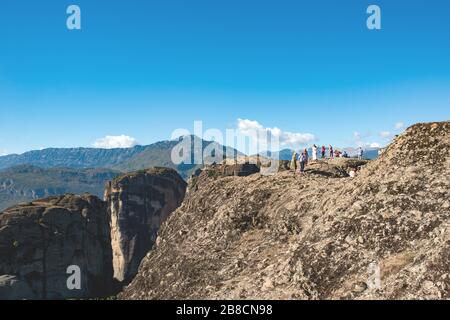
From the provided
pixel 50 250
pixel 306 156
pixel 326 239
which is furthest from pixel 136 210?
pixel 326 239

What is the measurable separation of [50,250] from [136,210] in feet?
186

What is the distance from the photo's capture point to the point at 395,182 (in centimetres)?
2708

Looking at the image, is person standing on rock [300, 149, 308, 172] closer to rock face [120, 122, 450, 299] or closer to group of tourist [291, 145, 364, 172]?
group of tourist [291, 145, 364, 172]

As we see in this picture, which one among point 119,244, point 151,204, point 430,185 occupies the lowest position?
point 119,244

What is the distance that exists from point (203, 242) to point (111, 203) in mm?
162261

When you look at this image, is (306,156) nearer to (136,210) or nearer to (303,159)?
(303,159)

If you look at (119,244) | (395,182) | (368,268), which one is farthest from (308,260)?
(119,244)

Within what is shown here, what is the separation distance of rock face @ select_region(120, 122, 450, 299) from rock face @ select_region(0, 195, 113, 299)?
102 m

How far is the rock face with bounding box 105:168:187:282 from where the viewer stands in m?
173

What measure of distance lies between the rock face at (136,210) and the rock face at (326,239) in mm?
141155

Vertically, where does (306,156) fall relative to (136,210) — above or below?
above

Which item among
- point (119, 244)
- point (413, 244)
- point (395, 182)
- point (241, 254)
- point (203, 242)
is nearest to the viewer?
point (413, 244)

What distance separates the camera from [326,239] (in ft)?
84.5
